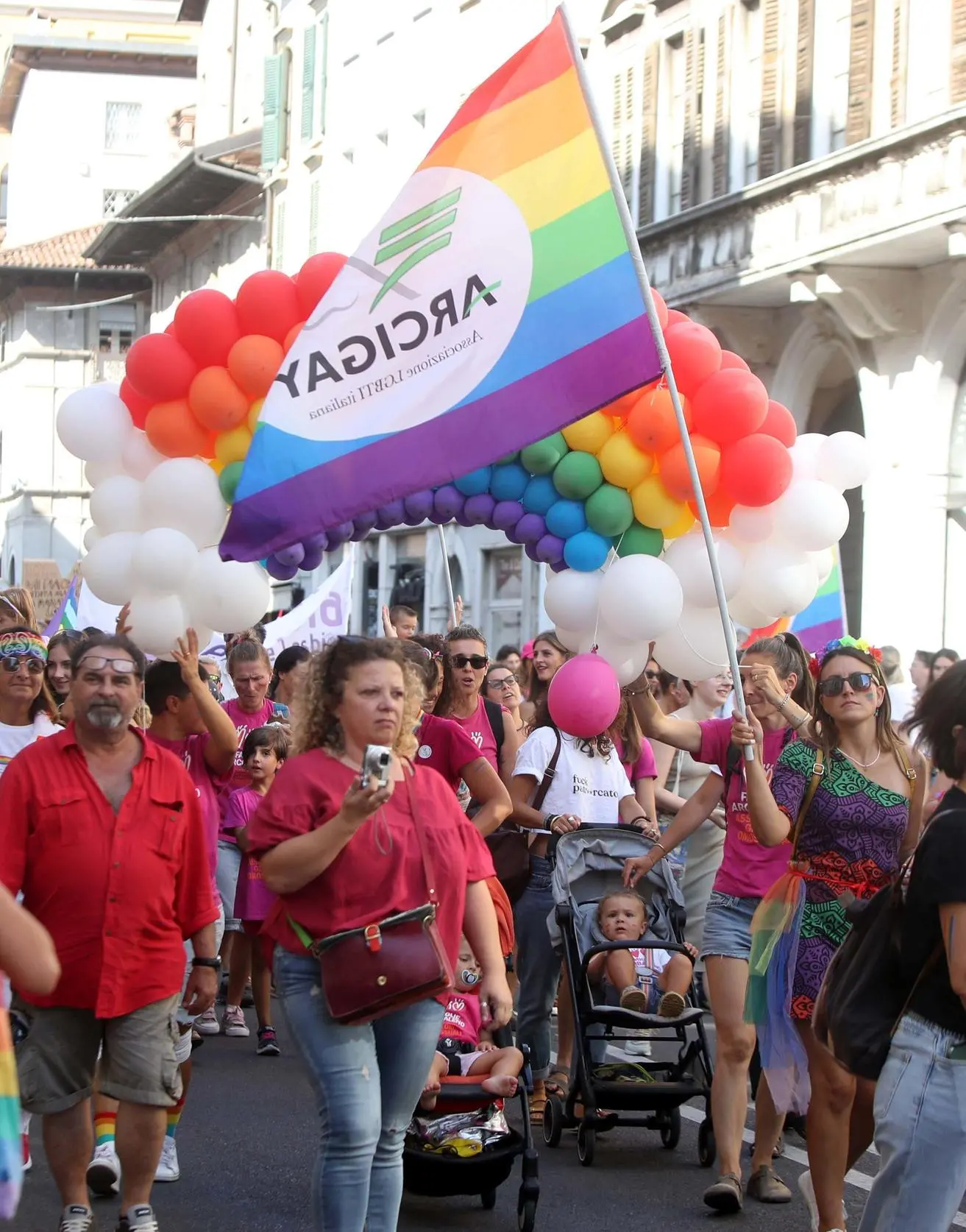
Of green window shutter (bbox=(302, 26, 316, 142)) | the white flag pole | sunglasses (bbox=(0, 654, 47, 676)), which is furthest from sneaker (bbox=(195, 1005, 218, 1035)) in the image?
green window shutter (bbox=(302, 26, 316, 142))

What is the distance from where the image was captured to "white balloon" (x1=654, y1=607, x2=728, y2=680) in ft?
23.8

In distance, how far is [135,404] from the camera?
7.70m

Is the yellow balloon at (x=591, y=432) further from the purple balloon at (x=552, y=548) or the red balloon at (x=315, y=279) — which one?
the red balloon at (x=315, y=279)

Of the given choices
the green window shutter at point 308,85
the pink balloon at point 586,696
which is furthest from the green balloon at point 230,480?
the green window shutter at point 308,85

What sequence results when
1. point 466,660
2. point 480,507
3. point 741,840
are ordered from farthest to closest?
point 466,660, point 480,507, point 741,840

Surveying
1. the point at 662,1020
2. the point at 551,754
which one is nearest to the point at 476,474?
the point at 551,754

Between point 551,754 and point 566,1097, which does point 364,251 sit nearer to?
point 551,754

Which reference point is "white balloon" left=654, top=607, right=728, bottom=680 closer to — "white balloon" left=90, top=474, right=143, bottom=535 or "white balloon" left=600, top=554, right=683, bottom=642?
"white balloon" left=600, top=554, right=683, bottom=642

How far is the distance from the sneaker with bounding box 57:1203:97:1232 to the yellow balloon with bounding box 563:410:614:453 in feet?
10.5

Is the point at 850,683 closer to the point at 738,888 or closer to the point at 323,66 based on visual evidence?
the point at 738,888

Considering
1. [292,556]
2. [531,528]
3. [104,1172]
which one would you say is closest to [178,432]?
[292,556]

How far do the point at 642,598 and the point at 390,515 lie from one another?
1.05 m

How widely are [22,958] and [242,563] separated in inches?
168

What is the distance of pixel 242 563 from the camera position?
7.39 m
